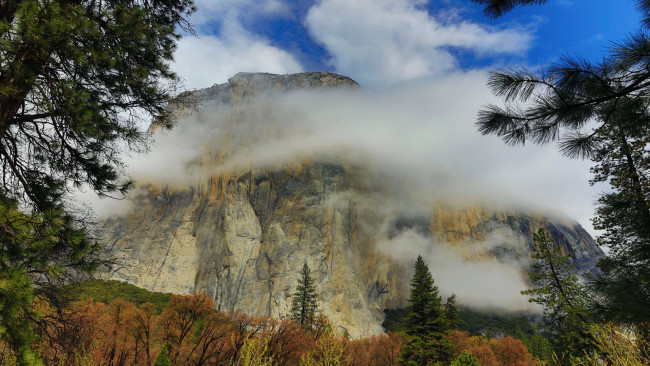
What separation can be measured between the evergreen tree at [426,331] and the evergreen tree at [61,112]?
97.4ft

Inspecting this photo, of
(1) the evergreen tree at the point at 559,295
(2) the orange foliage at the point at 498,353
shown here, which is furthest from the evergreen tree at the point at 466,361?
(2) the orange foliage at the point at 498,353

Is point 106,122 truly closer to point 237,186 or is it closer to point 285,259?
point 285,259

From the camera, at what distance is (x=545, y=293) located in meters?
16.5

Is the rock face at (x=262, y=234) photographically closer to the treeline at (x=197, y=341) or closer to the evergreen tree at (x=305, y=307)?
the evergreen tree at (x=305, y=307)

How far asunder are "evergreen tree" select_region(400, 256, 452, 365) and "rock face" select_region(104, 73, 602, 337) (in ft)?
134

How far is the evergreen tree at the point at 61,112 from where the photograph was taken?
128 inches

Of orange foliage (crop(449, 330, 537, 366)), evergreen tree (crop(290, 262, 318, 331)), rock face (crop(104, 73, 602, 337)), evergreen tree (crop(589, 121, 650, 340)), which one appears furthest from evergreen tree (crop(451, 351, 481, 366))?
rock face (crop(104, 73, 602, 337))

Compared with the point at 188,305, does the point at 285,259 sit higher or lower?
higher

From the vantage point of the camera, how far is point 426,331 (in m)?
29.4

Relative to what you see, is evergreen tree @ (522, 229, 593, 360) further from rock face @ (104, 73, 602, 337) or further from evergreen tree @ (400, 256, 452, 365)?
rock face @ (104, 73, 602, 337)

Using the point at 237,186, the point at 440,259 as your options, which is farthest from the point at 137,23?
the point at 440,259

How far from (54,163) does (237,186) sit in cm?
8895

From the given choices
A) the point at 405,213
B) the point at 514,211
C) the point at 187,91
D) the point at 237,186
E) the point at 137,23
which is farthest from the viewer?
the point at 514,211

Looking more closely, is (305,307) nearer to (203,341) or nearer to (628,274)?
(203,341)
